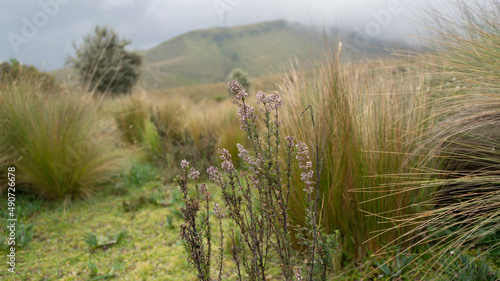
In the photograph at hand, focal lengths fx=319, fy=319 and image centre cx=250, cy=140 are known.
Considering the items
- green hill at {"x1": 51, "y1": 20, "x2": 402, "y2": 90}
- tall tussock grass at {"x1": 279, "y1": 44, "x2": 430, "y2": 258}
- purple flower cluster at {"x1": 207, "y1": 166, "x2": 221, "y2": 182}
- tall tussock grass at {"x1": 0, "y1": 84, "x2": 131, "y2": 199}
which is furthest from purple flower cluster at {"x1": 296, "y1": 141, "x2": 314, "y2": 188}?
green hill at {"x1": 51, "y1": 20, "x2": 402, "y2": 90}

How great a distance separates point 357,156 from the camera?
2.14 m

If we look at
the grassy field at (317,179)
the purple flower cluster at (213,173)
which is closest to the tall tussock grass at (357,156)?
the grassy field at (317,179)

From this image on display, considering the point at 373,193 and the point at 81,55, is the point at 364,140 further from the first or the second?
the point at 81,55

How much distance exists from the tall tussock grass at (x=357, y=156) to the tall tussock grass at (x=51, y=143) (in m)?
2.75

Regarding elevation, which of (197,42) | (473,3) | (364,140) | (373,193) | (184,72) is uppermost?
(197,42)

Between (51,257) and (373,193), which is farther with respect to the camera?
(51,257)

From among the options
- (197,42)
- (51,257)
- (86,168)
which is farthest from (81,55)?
(197,42)

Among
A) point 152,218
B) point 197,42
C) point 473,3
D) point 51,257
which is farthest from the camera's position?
point 197,42

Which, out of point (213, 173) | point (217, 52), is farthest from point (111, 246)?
point (217, 52)

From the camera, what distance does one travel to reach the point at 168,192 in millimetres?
4395

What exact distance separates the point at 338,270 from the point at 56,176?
320 centimetres

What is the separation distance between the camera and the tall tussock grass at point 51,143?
11.6 feet

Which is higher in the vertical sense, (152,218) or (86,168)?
(86,168)

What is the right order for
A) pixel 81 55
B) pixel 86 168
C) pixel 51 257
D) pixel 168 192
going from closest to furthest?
pixel 51 257 < pixel 86 168 < pixel 168 192 < pixel 81 55
